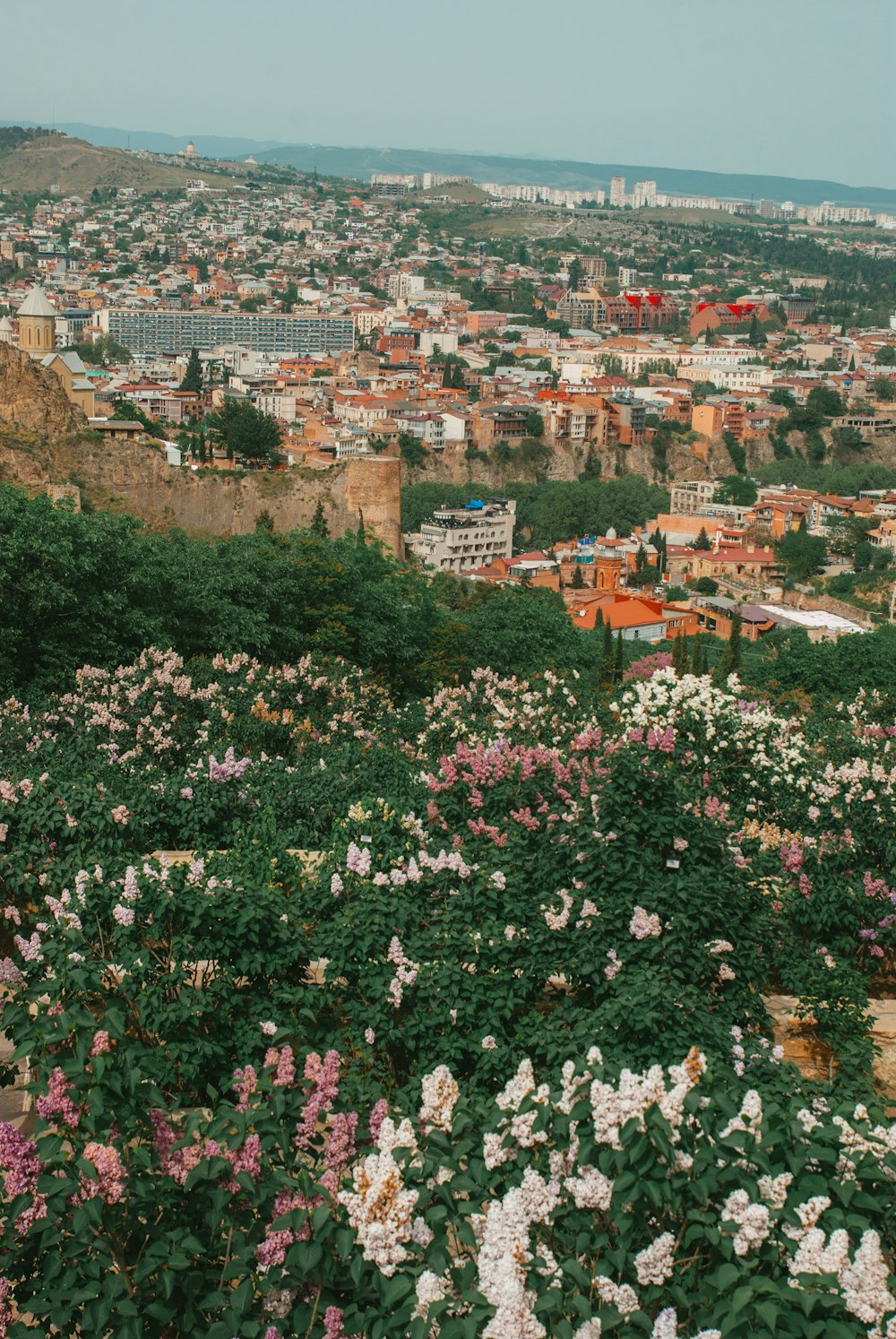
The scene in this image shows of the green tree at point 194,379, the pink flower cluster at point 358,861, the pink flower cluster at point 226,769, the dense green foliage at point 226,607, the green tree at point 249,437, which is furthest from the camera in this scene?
the green tree at point 194,379

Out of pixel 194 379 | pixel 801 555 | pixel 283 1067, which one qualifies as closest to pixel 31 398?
pixel 283 1067

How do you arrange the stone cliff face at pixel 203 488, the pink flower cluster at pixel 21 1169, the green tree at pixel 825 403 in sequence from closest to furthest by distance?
the pink flower cluster at pixel 21 1169 → the stone cliff face at pixel 203 488 → the green tree at pixel 825 403

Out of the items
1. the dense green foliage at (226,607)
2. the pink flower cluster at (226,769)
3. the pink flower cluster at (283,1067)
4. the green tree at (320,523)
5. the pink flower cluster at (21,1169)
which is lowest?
the green tree at (320,523)

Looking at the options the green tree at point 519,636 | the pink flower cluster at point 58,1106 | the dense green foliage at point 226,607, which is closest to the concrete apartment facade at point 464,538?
the green tree at point 519,636

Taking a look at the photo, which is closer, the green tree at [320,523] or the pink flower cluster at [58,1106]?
the pink flower cluster at [58,1106]

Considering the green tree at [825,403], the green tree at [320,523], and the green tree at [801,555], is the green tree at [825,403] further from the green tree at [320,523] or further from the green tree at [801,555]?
the green tree at [320,523]

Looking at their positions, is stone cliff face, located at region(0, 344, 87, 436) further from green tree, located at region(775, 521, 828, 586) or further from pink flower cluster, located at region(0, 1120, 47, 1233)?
green tree, located at region(775, 521, 828, 586)

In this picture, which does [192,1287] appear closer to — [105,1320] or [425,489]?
[105,1320]
